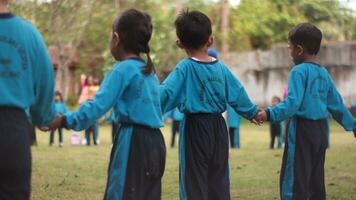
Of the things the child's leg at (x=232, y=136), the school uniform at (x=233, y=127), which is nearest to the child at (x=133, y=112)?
the child's leg at (x=232, y=136)

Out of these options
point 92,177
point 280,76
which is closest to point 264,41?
point 280,76

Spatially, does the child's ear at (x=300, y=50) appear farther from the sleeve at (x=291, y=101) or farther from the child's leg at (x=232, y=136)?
the child's leg at (x=232, y=136)

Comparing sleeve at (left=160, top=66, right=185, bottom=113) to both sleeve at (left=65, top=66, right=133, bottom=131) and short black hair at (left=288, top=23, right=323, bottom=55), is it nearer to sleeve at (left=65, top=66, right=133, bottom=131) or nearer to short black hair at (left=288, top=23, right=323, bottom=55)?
sleeve at (left=65, top=66, right=133, bottom=131)

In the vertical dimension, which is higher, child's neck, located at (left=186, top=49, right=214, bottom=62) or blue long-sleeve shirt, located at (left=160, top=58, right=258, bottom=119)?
child's neck, located at (left=186, top=49, right=214, bottom=62)

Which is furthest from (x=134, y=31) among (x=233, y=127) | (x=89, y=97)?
(x=89, y=97)

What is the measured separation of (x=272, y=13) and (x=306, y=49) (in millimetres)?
26400

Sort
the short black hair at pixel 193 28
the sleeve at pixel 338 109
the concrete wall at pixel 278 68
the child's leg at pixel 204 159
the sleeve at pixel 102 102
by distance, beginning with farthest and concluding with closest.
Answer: the concrete wall at pixel 278 68 < the sleeve at pixel 338 109 < the short black hair at pixel 193 28 < the child's leg at pixel 204 159 < the sleeve at pixel 102 102

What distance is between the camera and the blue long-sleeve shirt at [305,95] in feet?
19.5

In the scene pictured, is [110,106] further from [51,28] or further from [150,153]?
[51,28]

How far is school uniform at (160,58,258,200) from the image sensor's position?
546 cm

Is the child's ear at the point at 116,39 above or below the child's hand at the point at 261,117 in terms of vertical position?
above

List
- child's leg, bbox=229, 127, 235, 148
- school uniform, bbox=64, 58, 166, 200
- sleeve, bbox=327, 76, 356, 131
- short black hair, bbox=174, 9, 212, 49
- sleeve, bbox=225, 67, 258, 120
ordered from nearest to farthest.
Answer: school uniform, bbox=64, 58, 166, 200 < short black hair, bbox=174, 9, 212, 49 < sleeve, bbox=225, 67, 258, 120 < sleeve, bbox=327, 76, 356, 131 < child's leg, bbox=229, 127, 235, 148

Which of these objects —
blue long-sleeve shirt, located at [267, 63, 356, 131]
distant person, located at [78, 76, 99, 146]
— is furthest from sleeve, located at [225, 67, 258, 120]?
distant person, located at [78, 76, 99, 146]

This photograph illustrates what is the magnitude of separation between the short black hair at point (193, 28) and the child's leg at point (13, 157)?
211cm
